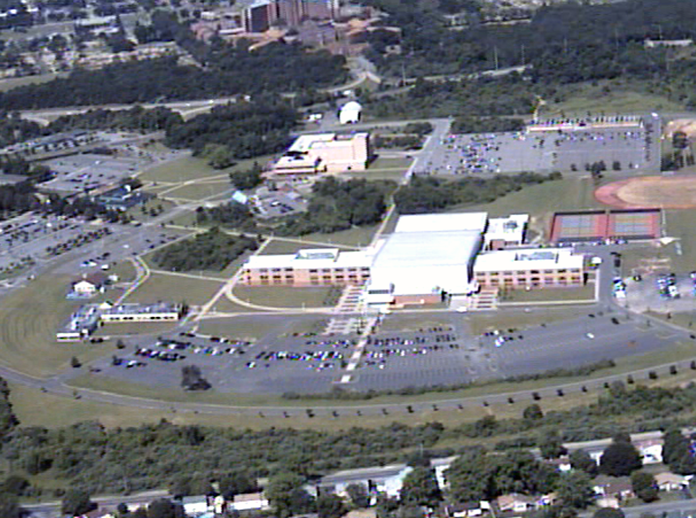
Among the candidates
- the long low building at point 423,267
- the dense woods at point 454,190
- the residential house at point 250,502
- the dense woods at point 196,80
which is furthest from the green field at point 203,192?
the residential house at point 250,502

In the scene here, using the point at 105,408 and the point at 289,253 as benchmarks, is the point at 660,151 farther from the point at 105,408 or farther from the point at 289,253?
the point at 105,408

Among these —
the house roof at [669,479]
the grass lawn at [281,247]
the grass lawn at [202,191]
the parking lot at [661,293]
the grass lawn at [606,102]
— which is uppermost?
the house roof at [669,479]

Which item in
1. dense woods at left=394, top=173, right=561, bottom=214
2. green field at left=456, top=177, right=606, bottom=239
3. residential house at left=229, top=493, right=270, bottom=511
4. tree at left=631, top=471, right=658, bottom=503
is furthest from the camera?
dense woods at left=394, top=173, right=561, bottom=214

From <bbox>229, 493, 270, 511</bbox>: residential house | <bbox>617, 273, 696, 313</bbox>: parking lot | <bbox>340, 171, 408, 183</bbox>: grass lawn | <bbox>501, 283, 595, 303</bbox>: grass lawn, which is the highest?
<bbox>229, 493, 270, 511</bbox>: residential house

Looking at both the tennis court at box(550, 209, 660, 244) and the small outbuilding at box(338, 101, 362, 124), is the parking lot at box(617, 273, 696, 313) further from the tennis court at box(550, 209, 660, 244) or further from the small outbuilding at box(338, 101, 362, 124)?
the small outbuilding at box(338, 101, 362, 124)

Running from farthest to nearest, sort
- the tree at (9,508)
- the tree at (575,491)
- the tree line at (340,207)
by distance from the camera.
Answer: the tree line at (340,207), the tree at (9,508), the tree at (575,491)

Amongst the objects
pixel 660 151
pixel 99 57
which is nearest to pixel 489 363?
pixel 660 151

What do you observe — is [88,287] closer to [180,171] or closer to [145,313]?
[145,313]

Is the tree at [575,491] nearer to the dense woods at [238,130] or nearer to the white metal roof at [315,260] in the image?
the white metal roof at [315,260]

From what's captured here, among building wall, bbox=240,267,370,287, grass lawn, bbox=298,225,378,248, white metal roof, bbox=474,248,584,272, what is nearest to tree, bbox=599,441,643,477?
white metal roof, bbox=474,248,584,272
